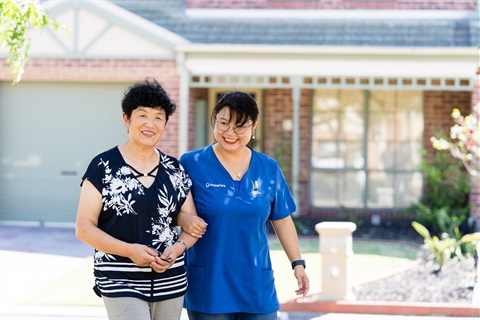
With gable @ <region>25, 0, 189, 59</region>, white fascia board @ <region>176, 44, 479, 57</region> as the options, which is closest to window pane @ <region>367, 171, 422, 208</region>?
white fascia board @ <region>176, 44, 479, 57</region>

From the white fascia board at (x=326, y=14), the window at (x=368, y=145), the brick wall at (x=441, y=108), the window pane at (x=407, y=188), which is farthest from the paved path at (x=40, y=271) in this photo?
the brick wall at (x=441, y=108)

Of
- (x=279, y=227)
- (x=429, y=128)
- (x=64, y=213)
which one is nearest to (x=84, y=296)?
(x=279, y=227)

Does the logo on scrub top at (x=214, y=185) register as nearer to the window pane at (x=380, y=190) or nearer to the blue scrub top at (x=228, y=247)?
the blue scrub top at (x=228, y=247)

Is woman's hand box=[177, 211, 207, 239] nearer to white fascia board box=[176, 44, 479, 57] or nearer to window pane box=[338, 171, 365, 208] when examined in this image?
white fascia board box=[176, 44, 479, 57]

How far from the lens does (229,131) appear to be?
4004mm

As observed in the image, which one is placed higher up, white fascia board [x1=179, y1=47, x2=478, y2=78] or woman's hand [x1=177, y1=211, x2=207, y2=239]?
white fascia board [x1=179, y1=47, x2=478, y2=78]

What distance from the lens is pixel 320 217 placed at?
15.0 m

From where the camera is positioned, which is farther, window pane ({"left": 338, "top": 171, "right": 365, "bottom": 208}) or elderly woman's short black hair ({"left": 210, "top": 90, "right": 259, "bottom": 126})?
window pane ({"left": 338, "top": 171, "right": 365, "bottom": 208})

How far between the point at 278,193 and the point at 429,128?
1124 cm

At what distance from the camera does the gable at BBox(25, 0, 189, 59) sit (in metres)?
13.7

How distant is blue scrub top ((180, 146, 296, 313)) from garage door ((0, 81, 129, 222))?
10432 millimetres

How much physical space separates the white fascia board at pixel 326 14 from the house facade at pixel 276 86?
0.02m

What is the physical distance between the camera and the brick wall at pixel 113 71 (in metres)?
13.8

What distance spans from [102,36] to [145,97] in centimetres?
1021
